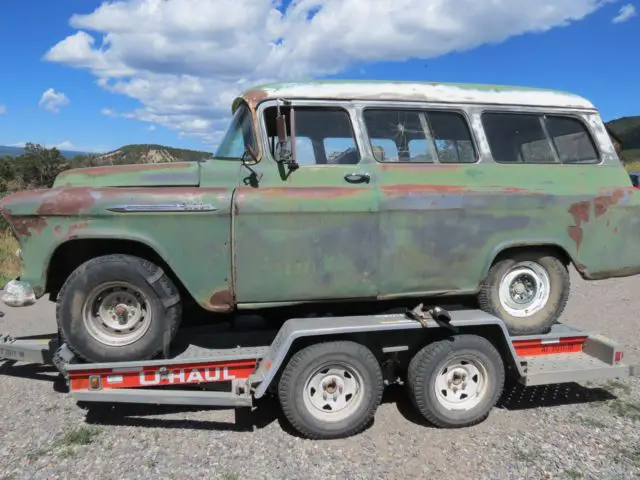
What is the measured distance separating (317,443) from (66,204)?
2405 mm

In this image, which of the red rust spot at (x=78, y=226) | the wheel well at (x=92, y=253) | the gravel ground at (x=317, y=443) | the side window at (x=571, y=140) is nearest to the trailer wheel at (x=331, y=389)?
the gravel ground at (x=317, y=443)

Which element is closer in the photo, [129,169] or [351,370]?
[351,370]

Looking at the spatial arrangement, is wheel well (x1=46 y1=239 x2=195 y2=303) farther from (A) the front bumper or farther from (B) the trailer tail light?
(B) the trailer tail light

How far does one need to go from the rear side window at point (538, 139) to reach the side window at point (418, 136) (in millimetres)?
242

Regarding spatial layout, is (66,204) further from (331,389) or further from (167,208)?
(331,389)

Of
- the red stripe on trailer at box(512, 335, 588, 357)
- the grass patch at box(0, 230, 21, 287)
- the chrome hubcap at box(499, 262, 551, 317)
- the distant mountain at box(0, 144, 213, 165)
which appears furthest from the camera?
the grass patch at box(0, 230, 21, 287)

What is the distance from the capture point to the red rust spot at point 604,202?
4398 millimetres

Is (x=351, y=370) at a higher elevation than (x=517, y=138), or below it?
below

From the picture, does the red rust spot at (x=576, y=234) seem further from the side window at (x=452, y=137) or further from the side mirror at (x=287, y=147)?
the side mirror at (x=287, y=147)

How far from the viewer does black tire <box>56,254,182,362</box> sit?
3762mm

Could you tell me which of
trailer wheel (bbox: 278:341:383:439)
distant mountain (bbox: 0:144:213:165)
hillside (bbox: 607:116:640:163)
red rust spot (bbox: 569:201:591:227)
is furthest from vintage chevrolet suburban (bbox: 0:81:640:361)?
hillside (bbox: 607:116:640:163)

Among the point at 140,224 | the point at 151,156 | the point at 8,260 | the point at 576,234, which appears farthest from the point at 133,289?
the point at 151,156

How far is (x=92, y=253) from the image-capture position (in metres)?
4.07

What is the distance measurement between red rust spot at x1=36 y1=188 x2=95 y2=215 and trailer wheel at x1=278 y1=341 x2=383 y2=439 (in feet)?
5.83
